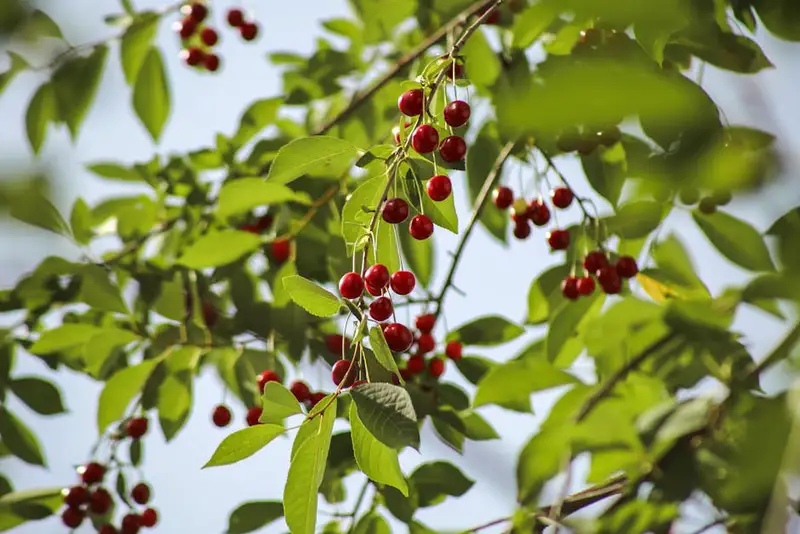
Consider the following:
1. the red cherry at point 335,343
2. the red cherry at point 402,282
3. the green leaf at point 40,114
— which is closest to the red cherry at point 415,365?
the red cherry at point 335,343

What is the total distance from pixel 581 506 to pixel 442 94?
2.21 feet

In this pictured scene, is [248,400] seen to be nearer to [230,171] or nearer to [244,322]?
[244,322]

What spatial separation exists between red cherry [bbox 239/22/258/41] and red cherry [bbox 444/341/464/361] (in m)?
1.66

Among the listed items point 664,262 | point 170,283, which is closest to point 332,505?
point 170,283

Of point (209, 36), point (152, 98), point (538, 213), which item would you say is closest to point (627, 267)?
point (538, 213)

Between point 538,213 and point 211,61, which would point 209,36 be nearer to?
point 211,61

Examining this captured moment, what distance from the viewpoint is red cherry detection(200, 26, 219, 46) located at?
9.62ft

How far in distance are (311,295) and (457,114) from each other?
35cm

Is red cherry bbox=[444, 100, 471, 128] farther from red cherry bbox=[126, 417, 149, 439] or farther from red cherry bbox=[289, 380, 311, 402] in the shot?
red cherry bbox=[126, 417, 149, 439]

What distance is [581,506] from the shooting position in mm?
1086

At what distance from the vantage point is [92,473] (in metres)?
2.14

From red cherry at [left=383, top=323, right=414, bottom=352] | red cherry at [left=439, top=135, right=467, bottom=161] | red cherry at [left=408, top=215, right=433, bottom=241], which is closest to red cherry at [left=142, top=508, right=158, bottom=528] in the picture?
red cherry at [left=383, top=323, right=414, bottom=352]

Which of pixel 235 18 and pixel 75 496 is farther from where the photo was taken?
pixel 235 18

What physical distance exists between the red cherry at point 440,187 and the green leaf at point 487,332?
743mm
